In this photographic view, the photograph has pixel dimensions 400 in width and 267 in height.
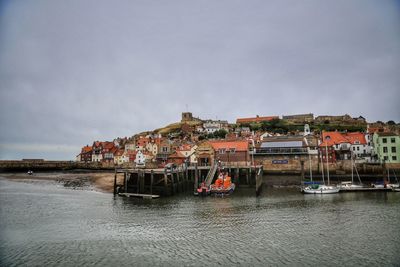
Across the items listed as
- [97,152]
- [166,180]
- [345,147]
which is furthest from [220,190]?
[97,152]

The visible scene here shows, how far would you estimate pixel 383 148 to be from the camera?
70.5 m

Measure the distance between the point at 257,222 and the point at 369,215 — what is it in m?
12.2

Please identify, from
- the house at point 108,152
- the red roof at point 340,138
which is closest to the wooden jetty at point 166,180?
the red roof at point 340,138

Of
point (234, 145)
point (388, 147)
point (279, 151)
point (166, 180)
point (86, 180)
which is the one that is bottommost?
point (86, 180)

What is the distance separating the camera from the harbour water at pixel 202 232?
18375 mm

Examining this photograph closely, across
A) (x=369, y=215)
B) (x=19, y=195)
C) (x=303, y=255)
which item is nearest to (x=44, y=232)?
(x=303, y=255)

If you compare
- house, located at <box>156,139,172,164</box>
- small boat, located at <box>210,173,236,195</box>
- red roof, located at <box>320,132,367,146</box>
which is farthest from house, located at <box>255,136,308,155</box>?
small boat, located at <box>210,173,236,195</box>

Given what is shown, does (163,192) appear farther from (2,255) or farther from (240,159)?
(240,159)

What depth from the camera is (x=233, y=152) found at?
7200 cm

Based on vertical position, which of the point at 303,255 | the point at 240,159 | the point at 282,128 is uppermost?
the point at 282,128

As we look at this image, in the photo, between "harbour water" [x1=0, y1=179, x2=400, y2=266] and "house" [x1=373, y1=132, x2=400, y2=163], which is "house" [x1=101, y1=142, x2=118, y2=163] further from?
"house" [x1=373, y1=132, x2=400, y2=163]

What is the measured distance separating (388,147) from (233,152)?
124 feet

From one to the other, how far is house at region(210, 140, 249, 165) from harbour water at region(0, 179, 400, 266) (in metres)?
31.9

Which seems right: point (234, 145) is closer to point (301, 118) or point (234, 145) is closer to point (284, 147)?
point (284, 147)
